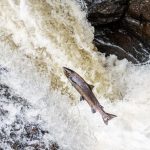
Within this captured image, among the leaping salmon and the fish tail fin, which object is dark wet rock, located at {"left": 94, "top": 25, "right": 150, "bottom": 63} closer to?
the leaping salmon

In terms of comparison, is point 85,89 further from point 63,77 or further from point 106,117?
point 63,77

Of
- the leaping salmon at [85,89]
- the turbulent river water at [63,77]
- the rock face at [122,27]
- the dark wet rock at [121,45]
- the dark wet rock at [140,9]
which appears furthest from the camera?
the dark wet rock at [121,45]

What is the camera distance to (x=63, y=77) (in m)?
5.06

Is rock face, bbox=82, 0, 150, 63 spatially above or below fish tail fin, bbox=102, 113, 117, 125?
above

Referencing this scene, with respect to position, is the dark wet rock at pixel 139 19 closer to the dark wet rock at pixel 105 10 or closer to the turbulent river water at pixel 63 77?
the dark wet rock at pixel 105 10

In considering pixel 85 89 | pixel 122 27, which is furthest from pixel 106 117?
pixel 122 27

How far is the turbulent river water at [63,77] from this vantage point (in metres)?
4.78

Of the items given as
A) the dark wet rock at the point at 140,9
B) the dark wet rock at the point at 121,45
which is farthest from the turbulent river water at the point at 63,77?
the dark wet rock at the point at 140,9

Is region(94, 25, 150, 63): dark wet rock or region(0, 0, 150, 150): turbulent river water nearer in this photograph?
region(0, 0, 150, 150): turbulent river water

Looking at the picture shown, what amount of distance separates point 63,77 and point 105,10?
1060mm

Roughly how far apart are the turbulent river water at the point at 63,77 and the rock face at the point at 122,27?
0.83 feet

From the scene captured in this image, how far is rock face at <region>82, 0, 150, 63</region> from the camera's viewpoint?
519 centimetres

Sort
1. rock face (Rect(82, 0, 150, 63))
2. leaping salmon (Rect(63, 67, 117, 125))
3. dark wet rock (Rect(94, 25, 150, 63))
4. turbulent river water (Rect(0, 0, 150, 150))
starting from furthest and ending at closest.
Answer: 1. dark wet rock (Rect(94, 25, 150, 63))
2. rock face (Rect(82, 0, 150, 63))
3. turbulent river water (Rect(0, 0, 150, 150))
4. leaping salmon (Rect(63, 67, 117, 125))

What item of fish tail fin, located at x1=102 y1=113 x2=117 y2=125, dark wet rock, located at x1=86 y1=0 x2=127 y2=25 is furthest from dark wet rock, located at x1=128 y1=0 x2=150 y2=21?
fish tail fin, located at x1=102 y1=113 x2=117 y2=125
